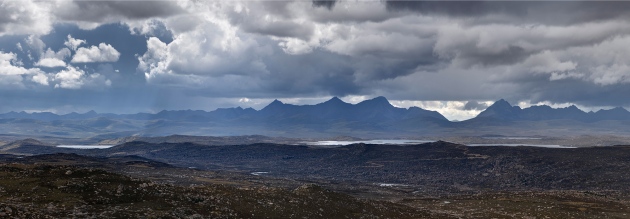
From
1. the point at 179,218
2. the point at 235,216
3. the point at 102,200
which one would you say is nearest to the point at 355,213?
the point at 235,216

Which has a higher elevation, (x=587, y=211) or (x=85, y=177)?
(x=85, y=177)

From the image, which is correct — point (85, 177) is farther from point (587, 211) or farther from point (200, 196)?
point (587, 211)

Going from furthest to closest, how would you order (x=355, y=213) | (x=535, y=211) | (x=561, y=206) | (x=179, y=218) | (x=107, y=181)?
(x=561, y=206)
(x=535, y=211)
(x=355, y=213)
(x=107, y=181)
(x=179, y=218)

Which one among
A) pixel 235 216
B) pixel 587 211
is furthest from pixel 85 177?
pixel 587 211

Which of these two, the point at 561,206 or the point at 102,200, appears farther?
the point at 561,206

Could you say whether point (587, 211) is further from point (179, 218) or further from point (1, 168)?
point (1, 168)

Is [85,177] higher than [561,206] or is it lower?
higher

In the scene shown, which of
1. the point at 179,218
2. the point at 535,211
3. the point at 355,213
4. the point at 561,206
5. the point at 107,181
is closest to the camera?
the point at 179,218

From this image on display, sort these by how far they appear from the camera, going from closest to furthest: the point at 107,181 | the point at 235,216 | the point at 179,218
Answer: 1. the point at 179,218
2. the point at 235,216
3. the point at 107,181

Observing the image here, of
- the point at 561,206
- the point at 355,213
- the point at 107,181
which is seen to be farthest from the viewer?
the point at 561,206
